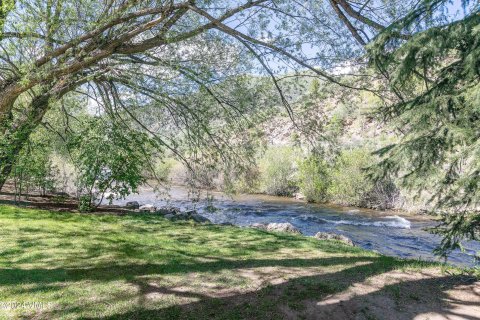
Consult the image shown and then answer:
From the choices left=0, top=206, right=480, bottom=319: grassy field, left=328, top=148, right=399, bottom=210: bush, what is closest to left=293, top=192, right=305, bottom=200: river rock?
left=328, top=148, right=399, bottom=210: bush

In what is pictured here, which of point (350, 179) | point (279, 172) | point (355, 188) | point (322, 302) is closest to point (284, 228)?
point (322, 302)

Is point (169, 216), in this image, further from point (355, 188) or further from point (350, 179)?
point (355, 188)

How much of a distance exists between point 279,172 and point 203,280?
56.2ft

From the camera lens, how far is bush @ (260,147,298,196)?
21688mm

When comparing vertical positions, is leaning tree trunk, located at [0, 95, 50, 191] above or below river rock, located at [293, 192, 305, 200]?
above

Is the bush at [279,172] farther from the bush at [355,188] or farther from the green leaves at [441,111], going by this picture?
the green leaves at [441,111]

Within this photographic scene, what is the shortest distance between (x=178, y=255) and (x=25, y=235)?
127 inches

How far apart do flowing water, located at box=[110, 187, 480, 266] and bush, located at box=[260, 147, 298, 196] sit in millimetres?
2015

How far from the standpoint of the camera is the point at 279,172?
21.8 metres

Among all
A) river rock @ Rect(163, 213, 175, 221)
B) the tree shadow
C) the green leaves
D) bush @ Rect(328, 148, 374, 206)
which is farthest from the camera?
bush @ Rect(328, 148, 374, 206)

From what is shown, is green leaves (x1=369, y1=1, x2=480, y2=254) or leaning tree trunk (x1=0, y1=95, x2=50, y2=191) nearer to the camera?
green leaves (x1=369, y1=1, x2=480, y2=254)

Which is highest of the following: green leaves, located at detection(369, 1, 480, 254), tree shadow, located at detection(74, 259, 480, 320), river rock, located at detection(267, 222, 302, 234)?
green leaves, located at detection(369, 1, 480, 254)

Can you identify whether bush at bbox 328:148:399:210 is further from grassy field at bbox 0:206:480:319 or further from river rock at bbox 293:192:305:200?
grassy field at bbox 0:206:480:319

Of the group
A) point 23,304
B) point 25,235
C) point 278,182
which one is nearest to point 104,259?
point 23,304
